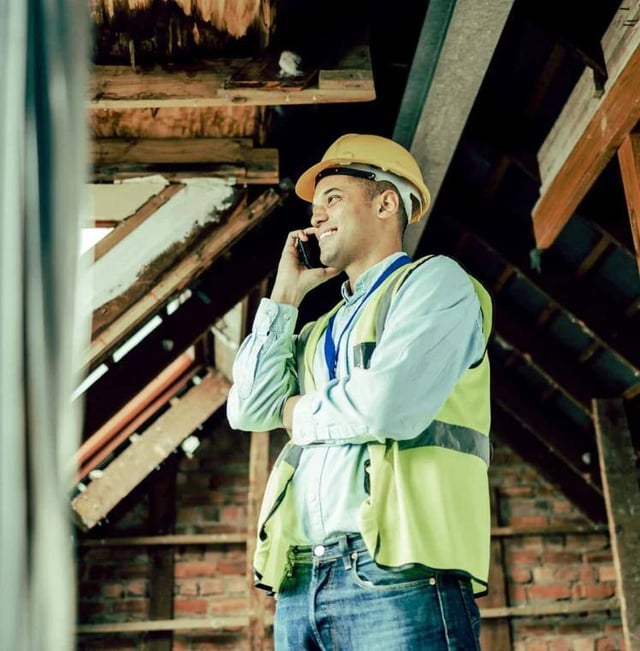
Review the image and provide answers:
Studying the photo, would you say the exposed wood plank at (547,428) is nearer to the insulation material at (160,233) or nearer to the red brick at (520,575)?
the red brick at (520,575)

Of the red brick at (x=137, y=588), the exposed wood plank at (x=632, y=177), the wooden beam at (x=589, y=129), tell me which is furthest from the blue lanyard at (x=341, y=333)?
the red brick at (x=137, y=588)

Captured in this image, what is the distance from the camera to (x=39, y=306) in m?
0.36

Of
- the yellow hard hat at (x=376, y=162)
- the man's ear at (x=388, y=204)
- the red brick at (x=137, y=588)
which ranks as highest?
the yellow hard hat at (x=376, y=162)

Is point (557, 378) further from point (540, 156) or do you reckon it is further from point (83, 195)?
point (83, 195)

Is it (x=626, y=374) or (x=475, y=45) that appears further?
(x=626, y=374)

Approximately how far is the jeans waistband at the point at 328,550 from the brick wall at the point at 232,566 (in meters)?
4.44

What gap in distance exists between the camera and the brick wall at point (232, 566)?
5609mm

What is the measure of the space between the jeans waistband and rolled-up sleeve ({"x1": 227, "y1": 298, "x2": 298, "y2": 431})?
9.9 inches

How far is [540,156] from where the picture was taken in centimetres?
337

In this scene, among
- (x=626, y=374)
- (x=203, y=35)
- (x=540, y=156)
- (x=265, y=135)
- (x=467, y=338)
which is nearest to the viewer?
(x=467, y=338)

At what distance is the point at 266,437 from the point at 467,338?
3967 mm

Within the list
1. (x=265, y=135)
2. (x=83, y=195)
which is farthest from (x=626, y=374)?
(x=83, y=195)

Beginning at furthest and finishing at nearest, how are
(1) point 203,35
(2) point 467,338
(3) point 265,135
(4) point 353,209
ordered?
(3) point 265,135 → (1) point 203,35 → (4) point 353,209 → (2) point 467,338

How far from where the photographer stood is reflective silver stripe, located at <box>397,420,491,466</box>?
1.35 metres
